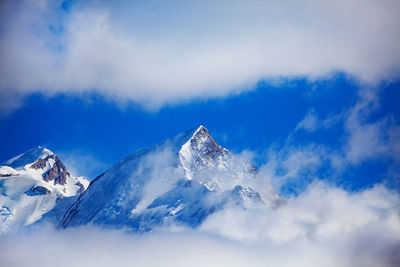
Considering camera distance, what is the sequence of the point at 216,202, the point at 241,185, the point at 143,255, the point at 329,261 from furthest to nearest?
the point at 241,185
the point at 216,202
the point at 143,255
the point at 329,261

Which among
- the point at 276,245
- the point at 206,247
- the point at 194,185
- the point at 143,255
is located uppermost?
the point at 194,185

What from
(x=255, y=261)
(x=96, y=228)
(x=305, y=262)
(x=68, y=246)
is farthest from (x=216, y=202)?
(x=68, y=246)

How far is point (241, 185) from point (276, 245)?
1321 inches

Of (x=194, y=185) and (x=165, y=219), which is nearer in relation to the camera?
(x=165, y=219)

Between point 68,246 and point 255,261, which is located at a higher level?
point 255,261

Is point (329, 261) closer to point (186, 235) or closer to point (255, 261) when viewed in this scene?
point (255, 261)

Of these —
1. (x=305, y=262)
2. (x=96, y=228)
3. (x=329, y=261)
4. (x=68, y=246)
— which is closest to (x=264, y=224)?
(x=305, y=262)

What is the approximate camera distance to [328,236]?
179 m

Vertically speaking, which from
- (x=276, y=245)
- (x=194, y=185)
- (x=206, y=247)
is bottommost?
(x=206, y=247)

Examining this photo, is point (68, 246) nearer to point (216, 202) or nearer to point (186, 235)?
point (186, 235)

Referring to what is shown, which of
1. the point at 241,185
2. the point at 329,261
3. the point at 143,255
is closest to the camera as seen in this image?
the point at 329,261

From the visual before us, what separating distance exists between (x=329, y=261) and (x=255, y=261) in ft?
115

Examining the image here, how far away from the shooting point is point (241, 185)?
194750mm

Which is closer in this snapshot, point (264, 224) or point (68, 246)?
point (264, 224)
